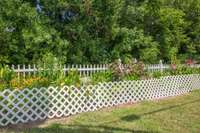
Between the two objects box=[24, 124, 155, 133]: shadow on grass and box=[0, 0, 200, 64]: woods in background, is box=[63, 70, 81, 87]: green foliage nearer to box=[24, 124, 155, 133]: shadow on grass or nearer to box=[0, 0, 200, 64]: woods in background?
box=[24, 124, 155, 133]: shadow on grass

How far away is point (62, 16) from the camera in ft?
63.7

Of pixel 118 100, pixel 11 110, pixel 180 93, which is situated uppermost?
pixel 11 110

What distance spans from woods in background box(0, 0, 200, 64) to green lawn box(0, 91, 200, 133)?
7298mm

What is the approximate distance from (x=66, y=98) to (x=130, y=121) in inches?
67.9

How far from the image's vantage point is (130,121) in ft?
29.6

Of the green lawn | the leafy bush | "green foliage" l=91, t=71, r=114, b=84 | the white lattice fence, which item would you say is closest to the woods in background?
"green foliage" l=91, t=71, r=114, b=84

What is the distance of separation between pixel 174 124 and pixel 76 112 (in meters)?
2.56

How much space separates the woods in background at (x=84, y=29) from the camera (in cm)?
1694

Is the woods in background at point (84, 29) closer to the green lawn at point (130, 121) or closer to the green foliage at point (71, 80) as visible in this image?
the green foliage at point (71, 80)

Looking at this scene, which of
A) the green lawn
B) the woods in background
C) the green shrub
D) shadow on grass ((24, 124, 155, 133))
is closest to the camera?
shadow on grass ((24, 124, 155, 133))

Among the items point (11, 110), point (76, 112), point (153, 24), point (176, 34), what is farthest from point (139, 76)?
point (176, 34)

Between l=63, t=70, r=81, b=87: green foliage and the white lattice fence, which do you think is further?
l=63, t=70, r=81, b=87: green foliage

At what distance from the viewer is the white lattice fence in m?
8.34

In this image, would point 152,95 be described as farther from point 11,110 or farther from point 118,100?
point 11,110
